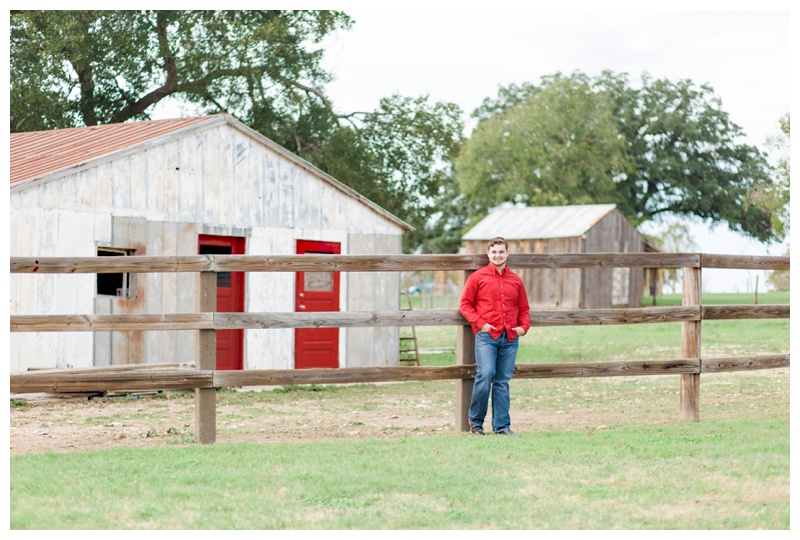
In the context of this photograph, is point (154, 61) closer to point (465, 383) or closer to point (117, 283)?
point (117, 283)

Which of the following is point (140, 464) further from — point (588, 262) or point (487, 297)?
point (588, 262)

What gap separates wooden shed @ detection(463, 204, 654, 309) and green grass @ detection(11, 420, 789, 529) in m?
28.4

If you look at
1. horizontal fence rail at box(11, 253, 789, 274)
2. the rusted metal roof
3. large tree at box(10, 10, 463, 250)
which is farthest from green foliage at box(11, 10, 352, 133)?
horizontal fence rail at box(11, 253, 789, 274)

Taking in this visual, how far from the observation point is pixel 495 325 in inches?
327

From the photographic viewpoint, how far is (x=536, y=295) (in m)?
37.7

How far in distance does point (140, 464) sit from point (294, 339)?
336 inches

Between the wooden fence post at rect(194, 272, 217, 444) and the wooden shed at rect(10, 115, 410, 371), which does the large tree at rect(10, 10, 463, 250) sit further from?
the wooden fence post at rect(194, 272, 217, 444)

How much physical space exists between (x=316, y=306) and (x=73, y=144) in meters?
4.19

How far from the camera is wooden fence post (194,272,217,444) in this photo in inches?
312

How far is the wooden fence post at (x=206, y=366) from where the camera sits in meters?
7.93

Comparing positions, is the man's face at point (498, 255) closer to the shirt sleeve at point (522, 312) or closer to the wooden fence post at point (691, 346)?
the shirt sleeve at point (522, 312)
